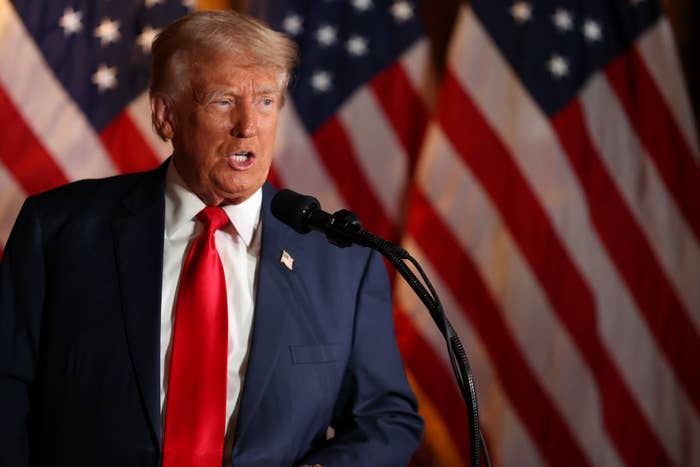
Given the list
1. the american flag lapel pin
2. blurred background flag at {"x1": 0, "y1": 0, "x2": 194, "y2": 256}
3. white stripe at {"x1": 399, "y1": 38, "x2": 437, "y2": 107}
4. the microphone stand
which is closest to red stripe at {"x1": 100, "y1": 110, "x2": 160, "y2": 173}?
blurred background flag at {"x1": 0, "y1": 0, "x2": 194, "y2": 256}

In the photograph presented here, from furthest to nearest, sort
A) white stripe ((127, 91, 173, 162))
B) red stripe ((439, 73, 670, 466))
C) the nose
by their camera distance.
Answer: red stripe ((439, 73, 670, 466))
white stripe ((127, 91, 173, 162))
the nose

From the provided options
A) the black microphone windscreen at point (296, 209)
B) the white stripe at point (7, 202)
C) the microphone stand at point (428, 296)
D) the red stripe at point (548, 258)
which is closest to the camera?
the microphone stand at point (428, 296)

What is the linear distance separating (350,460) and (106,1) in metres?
1.62

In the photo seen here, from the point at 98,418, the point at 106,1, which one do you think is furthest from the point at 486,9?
the point at 98,418

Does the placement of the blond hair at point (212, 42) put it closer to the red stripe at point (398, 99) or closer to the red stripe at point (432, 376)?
the red stripe at point (398, 99)

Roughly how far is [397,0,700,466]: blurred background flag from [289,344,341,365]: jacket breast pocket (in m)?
0.93

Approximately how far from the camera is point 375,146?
254 centimetres

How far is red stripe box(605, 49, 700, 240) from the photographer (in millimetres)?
2516

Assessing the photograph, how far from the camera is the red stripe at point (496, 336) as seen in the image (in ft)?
8.12

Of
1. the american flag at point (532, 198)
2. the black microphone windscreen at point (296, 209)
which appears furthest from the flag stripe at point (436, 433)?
the black microphone windscreen at point (296, 209)

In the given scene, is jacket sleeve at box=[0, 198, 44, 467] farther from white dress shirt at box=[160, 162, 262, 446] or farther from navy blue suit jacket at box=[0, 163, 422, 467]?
white dress shirt at box=[160, 162, 262, 446]

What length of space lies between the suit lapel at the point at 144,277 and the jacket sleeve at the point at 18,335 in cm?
16

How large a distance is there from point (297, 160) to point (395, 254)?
144cm

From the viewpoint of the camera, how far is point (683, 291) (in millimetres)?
2527
